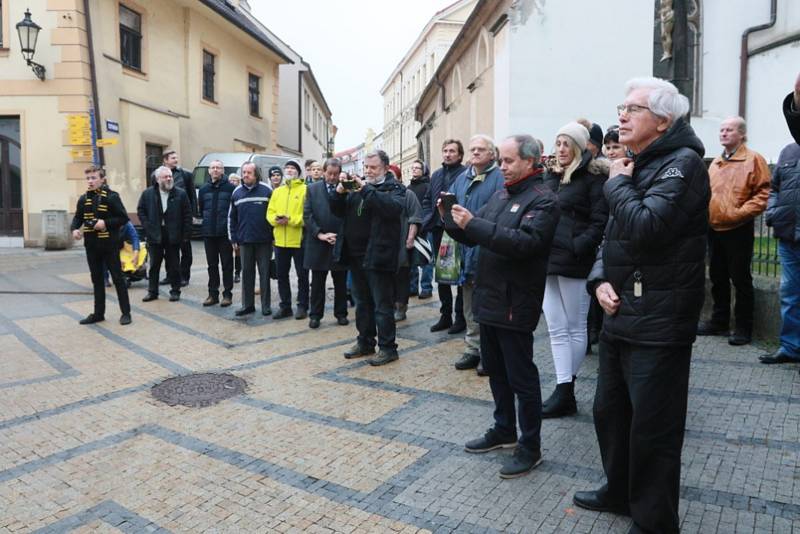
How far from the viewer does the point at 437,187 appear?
23.1ft

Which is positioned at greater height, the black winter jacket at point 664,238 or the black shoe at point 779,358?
the black winter jacket at point 664,238

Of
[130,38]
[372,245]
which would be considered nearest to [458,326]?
[372,245]

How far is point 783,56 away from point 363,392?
1220 centimetres

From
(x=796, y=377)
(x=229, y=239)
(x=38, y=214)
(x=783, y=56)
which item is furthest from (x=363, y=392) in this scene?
(x=38, y=214)

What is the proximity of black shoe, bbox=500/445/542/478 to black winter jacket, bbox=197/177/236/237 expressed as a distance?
628 cm

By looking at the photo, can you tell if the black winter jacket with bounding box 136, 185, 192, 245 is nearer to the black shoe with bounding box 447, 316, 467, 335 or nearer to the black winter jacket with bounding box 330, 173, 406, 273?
the black winter jacket with bounding box 330, 173, 406, 273

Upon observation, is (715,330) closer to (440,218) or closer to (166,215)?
(440,218)

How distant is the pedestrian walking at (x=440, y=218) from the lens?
22.2ft

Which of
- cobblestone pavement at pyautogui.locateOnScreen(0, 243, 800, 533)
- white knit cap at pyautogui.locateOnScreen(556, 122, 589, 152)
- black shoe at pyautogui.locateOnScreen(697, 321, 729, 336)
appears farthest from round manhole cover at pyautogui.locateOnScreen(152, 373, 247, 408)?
black shoe at pyautogui.locateOnScreen(697, 321, 729, 336)

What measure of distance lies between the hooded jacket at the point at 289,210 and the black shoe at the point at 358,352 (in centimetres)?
247

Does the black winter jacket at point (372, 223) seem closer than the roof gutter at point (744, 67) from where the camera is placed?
Yes

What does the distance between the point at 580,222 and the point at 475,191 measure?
1.26 m

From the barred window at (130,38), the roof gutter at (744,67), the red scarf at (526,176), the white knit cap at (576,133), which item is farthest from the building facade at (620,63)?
the barred window at (130,38)

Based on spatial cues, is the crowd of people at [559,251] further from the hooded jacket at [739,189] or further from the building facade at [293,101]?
the building facade at [293,101]
